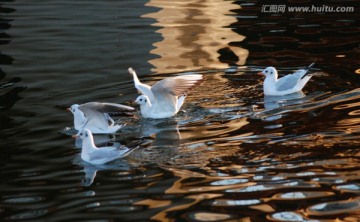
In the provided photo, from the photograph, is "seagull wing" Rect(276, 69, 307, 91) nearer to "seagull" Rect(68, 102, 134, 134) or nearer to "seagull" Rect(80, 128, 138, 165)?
"seagull" Rect(68, 102, 134, 134)

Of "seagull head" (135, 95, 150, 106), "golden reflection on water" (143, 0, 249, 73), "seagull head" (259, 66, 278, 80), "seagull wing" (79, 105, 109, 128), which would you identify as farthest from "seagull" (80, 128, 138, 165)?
"golden reflection on water" (143, 0, 249, 73)

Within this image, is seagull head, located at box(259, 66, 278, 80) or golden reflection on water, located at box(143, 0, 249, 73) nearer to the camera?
seagull head, located at box(259, 66, 278, 80)

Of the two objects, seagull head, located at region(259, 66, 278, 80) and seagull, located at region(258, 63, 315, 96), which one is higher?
seagull head, located at region(259, 66, 278, 80)

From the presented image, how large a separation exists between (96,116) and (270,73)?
8.73ft

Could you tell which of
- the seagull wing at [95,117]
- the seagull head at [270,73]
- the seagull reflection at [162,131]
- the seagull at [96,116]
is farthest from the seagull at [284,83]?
the seagull wing at [95,117]

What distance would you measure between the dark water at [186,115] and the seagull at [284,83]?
0.18m

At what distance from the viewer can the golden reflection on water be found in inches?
581

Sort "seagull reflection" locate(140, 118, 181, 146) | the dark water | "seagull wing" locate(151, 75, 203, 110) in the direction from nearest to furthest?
the dark water, "seagull reflection" locate(140, 118, 181, 146), "seagull wing" locate(151, 75, 203, 110)

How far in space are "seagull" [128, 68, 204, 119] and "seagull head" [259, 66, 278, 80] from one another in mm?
1111

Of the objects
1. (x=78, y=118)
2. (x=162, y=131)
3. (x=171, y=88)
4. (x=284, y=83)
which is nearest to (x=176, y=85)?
(x=171, y=88)

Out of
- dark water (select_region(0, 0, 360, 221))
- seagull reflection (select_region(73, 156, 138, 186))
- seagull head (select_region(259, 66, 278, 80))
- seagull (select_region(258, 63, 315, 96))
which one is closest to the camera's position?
dark water (select_region(0, 0, 360, 221))

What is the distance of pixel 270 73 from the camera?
12656 mm

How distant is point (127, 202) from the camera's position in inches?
336

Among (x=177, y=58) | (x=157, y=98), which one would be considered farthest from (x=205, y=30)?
(x=157, y=98)
